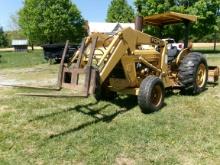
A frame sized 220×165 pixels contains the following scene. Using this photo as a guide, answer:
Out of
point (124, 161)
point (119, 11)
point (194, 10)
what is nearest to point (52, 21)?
point (119, 11)

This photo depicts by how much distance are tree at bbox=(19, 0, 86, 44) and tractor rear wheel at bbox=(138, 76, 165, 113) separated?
46.5 m

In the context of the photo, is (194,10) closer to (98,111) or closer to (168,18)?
(168,18)

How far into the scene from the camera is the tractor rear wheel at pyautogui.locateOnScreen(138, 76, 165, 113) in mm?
7762

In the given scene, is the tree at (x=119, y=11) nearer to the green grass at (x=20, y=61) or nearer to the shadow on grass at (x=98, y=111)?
the green grass at (x=20, y=61)

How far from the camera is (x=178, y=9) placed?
120 feet

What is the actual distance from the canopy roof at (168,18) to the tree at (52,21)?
44.1 m

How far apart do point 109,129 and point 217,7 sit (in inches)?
1300

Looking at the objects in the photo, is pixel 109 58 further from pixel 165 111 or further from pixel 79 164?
pixel 79 164

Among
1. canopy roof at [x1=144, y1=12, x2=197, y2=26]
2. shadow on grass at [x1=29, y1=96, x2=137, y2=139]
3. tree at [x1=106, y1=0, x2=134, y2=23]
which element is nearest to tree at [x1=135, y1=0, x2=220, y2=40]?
canopy roof at [x1=144, y1=12, x2=197, y2=26]

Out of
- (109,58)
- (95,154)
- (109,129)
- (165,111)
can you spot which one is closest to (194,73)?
(165,111)

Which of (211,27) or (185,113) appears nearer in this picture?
(185,113)

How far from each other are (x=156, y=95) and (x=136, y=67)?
88 centimetres

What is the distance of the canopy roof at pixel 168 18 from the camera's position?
9621 mm

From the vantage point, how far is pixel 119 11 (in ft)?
221
